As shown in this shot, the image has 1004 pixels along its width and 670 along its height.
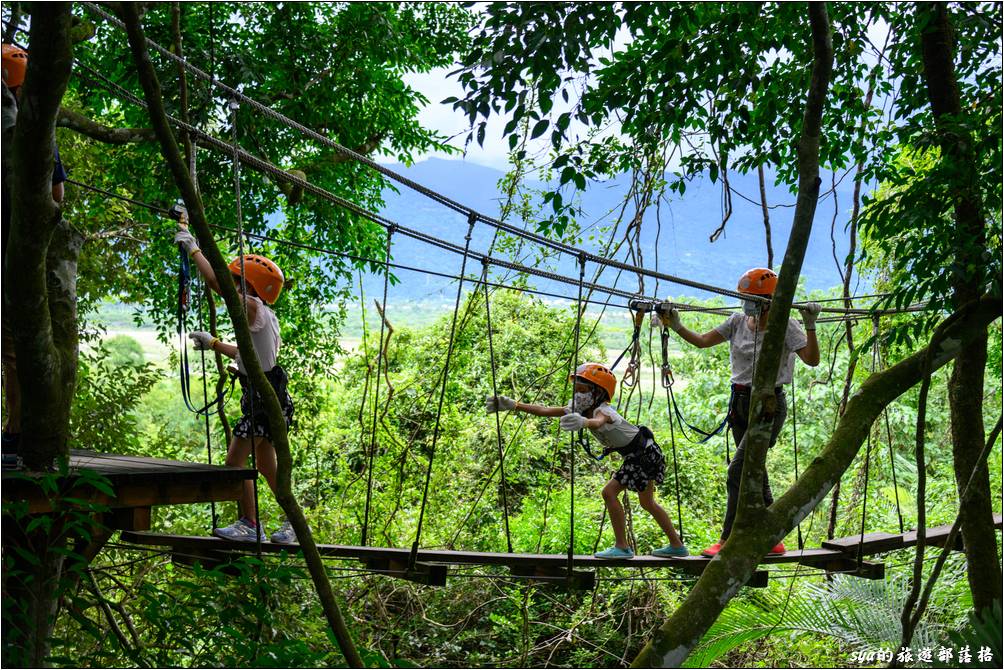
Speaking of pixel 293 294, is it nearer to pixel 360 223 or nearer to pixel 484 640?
pixel 360 223

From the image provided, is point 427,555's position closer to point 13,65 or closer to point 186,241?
point 186,241

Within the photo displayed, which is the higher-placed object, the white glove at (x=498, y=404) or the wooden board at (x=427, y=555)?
the white glove at (x=498, y=404)

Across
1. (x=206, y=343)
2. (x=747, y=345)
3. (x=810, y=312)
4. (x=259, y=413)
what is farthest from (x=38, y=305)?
(x=810, y=312)

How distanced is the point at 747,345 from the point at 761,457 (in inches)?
36.3

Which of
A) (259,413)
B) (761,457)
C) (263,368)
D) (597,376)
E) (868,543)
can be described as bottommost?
(868,543)

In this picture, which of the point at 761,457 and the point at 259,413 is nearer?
the point at 761,457

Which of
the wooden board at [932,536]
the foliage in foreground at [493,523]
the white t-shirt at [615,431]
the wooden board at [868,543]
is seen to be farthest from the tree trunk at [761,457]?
the foliage in foreground at [493,523]

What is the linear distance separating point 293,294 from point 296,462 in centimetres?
124

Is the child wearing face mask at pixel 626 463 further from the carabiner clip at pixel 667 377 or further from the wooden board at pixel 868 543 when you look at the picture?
the wooden board at pixel 868 543

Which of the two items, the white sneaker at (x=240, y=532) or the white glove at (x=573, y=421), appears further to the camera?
the white glove at (x=573, y=421)

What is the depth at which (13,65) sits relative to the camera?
6.66 feet

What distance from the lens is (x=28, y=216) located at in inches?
66.1

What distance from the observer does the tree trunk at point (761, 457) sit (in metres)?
1.75

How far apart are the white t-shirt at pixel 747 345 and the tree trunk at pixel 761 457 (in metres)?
0.85
